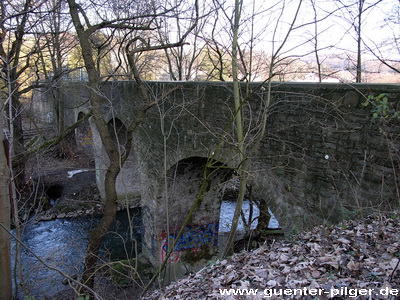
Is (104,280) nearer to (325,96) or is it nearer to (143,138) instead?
(143,138)

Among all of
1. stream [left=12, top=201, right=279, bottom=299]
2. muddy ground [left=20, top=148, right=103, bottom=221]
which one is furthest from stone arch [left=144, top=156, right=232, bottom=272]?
muddy ground [left=20, top=148, right=103, bottom=221]

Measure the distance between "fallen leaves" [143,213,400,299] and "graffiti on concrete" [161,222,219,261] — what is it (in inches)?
173

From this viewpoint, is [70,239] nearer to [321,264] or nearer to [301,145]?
[301,145]

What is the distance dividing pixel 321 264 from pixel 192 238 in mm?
5641

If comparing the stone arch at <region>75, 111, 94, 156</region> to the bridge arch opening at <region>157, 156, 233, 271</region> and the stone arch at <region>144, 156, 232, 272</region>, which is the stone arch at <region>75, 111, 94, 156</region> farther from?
the bridge arch opening at <region>157, 156, 233, 271</region>

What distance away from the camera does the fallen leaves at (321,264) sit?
8.19 feet

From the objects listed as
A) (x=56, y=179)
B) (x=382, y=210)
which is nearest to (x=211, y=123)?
(x=382, y=210)

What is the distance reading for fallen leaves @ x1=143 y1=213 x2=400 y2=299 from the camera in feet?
8.19

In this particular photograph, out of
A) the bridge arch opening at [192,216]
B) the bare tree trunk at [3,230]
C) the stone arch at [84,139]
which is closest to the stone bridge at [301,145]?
the bridge arch opening at [192,216]

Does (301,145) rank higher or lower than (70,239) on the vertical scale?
higher

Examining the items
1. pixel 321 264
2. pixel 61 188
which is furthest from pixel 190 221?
pixel 61 188

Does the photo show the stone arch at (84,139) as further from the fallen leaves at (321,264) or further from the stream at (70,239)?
the fallen leaves at (321,264)

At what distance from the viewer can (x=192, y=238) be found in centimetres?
815

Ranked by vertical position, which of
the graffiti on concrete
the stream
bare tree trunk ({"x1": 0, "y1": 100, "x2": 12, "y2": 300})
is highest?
bare tree trunk ({"x1": 0, "y1": 100, "x2": 12, "y2": 300})
